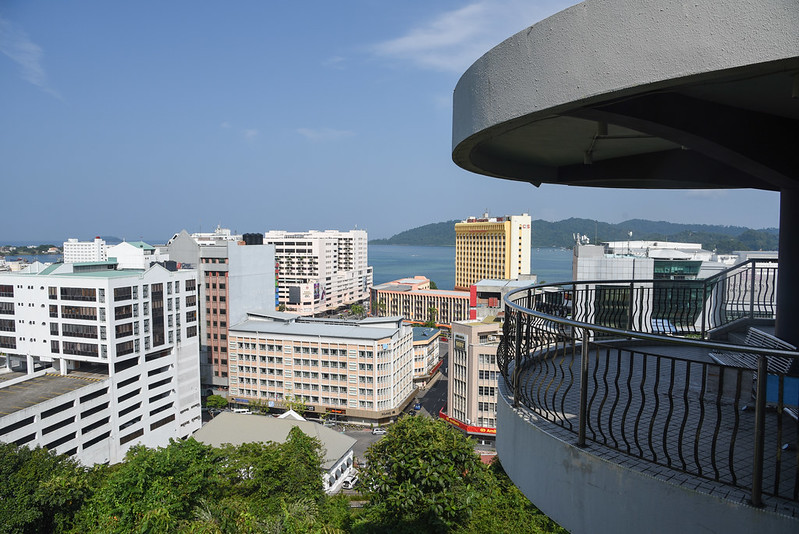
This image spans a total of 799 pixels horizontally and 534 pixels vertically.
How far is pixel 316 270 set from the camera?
78.4m

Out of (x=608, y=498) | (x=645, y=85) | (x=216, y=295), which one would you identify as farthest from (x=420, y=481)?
(x=216, y=295)

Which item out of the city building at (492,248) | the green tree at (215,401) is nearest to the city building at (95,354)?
the green tree at (215,401)

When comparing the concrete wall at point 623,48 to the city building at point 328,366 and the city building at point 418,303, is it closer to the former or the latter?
the city building at point 328,366

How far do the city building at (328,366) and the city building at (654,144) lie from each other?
30271mm

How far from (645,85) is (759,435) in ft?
4.58

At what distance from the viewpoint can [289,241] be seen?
7994 cm

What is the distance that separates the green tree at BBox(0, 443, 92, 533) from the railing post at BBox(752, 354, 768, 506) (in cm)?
1775

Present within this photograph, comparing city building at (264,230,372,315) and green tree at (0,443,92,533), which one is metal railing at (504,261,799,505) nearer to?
green tree at (0,443,92,533)

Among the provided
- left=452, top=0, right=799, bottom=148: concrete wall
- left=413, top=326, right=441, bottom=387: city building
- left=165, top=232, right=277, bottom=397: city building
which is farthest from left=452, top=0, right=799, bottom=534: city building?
left=165, top=232, right=277, bottom=397: city building

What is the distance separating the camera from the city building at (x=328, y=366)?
111ft

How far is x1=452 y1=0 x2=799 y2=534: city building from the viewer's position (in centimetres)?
168

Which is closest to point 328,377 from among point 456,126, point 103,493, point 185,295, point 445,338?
point 185,295

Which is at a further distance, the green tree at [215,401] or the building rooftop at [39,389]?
the green tree at [215,401]

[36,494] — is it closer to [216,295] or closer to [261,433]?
[261,433]
